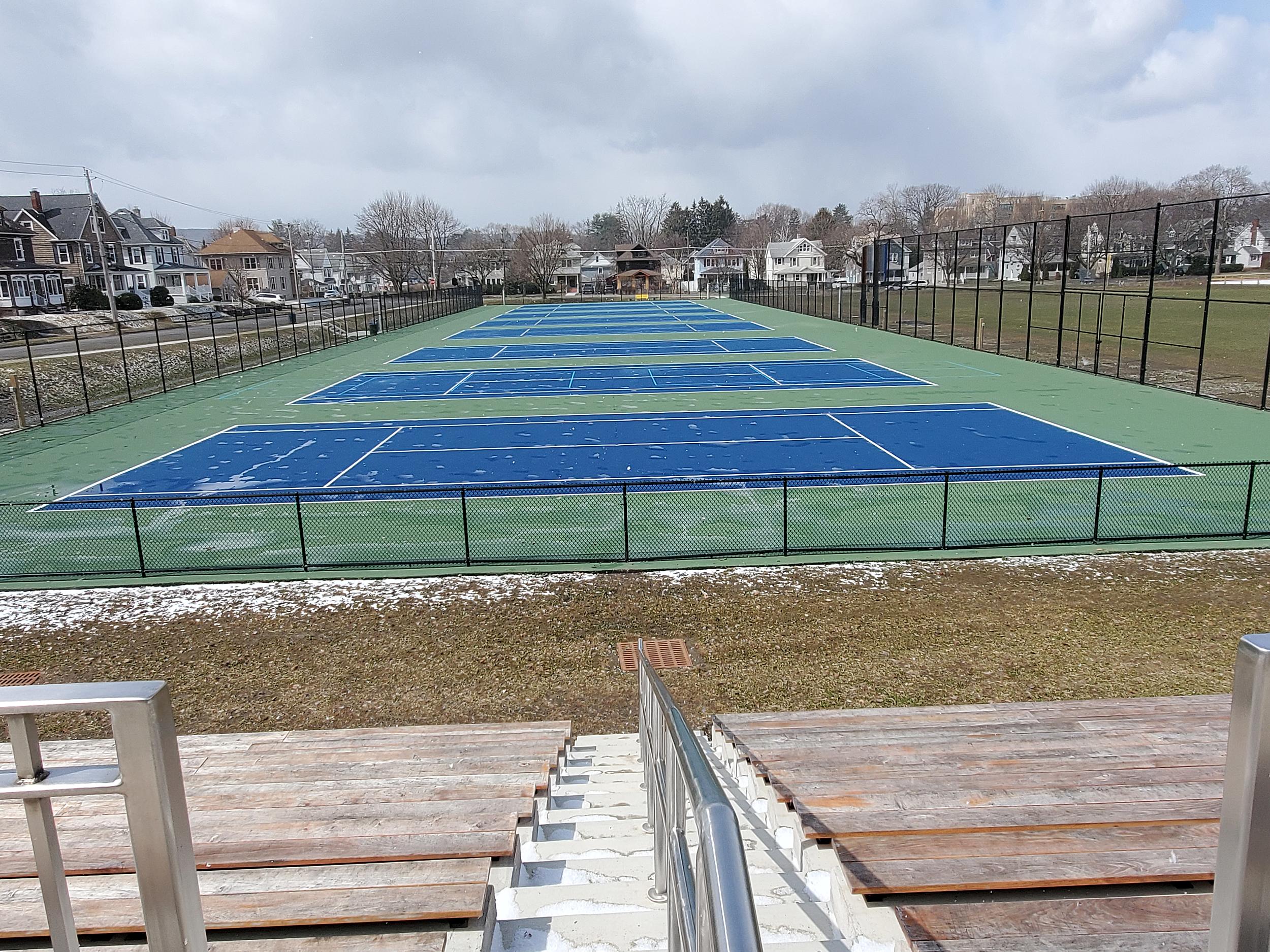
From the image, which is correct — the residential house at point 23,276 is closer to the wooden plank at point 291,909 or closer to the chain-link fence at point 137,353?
the chain-link fence at point 137,353

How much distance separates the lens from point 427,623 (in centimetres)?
1249

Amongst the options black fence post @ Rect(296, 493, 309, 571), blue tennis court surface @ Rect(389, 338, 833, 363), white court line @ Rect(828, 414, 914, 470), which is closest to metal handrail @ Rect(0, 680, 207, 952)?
black fence post @ Rect(296, 493, 309, 571)

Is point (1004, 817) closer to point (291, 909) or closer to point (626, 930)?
point (626, 930)

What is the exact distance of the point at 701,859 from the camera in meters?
1.88

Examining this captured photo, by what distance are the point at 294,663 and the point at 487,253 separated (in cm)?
14713

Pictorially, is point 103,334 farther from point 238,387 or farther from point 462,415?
point 462,415

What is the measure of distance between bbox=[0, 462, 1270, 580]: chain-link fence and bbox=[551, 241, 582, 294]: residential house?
373ft

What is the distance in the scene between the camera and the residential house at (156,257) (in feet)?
341

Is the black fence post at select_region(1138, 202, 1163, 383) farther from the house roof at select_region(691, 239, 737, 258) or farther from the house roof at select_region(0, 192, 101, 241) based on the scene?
the house roof at select_region(691, 239, 737, 258)

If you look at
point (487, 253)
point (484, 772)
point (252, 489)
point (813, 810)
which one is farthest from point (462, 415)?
point (487, 253)

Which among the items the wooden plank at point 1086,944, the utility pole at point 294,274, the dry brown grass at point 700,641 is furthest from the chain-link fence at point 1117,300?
the utility pole at point 294,274

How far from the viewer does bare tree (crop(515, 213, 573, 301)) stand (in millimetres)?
127938

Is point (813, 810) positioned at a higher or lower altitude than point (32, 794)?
lower

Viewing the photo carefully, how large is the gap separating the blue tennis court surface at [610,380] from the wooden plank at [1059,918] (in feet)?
96.5
